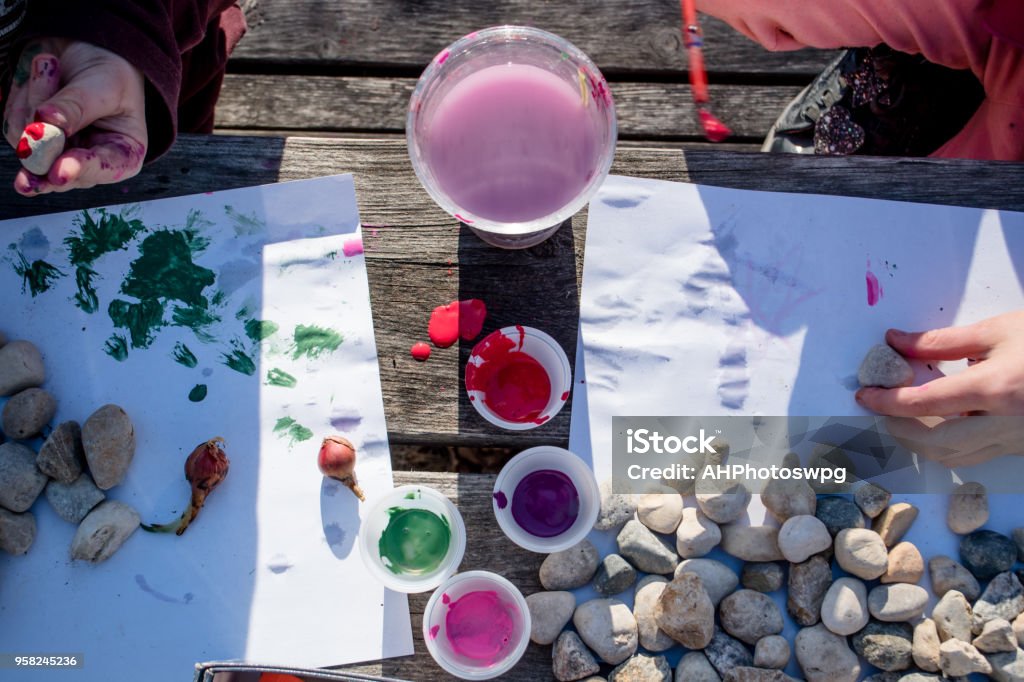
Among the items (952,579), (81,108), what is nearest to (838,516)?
(952,579)

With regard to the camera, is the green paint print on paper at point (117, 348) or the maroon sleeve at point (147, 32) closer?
the maroon sleeve at point (147, 32)

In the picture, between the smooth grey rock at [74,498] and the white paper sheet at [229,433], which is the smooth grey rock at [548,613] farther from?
the smooth grey rock at [74,498]

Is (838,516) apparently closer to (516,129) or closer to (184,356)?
(516,129)

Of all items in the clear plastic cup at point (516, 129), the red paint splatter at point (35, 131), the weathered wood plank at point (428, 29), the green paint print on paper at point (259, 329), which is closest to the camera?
the red paint splatter at point (35, 131)

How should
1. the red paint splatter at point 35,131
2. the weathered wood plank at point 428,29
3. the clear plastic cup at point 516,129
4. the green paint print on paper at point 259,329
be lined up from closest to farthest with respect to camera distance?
1. the red paint splatter at point 35,131
2. the clear plastic cup at point 516,129
3. the green paint print on paper at point 259,329
4. the weathered wood plank at point 428,29

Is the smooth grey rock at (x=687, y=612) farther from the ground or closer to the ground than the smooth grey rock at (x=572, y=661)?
farther from the ground

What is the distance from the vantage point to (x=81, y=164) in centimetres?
88

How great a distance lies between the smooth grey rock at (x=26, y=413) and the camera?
989 mm

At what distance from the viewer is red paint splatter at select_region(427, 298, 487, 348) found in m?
1.02

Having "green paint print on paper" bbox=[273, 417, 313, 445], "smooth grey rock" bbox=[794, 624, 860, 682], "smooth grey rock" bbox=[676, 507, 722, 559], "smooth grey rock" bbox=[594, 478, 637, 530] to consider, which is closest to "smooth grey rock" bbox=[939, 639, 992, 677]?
"smooth grey rock" bbox=[794, 624, 860, 682]

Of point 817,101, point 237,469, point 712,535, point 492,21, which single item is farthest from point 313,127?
point 712,535

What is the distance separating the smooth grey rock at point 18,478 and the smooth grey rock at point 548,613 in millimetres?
686

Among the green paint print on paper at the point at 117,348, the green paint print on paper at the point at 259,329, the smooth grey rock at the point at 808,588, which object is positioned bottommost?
the smooth grey rock at the point at 808,588

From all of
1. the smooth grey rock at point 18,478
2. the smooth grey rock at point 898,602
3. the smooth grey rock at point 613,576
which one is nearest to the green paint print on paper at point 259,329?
the smooth grey rock at point 18,478
